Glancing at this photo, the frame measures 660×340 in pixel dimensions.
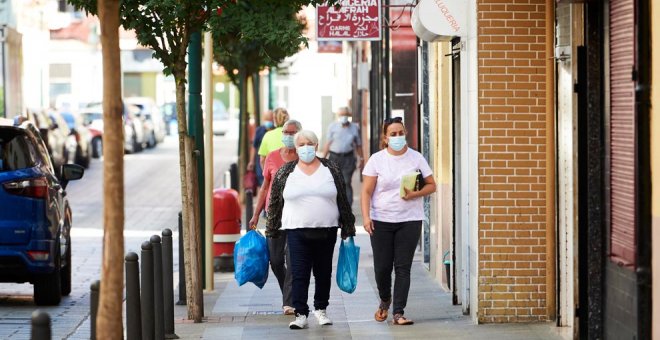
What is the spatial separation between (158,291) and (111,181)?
3545mm

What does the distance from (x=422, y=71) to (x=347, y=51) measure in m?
32.0

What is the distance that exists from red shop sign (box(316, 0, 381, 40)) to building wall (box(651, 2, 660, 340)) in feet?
33.5

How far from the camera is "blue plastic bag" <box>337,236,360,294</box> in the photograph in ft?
40.3

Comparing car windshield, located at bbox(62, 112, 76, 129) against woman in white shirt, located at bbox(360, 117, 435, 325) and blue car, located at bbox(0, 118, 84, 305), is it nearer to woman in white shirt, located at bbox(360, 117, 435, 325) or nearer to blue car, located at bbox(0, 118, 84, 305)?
blue car, located at bbox(0, 118, 84, 305)

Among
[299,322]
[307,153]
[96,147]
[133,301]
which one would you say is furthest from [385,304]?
[96,147]

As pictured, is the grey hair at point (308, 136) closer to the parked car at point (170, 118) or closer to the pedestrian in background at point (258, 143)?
the pedestrian in background at point (258, 143)

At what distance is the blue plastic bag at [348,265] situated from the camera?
12289mm

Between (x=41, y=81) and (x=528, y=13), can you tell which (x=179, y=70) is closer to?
(x=528, y=13)

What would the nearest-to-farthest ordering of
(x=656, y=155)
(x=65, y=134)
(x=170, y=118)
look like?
(x=656, y=155) → (x=65, y=134) → (x=170, y=118)

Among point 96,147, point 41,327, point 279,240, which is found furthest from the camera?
point 96,147

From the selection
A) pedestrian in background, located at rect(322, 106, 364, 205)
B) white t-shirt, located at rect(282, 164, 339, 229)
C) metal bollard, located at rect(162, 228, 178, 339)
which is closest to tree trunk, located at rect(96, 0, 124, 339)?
metal bollard, located at rect(162, 228, 178, 339)

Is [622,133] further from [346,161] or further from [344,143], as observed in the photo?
[346,161]

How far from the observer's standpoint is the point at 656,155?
8.09 metres

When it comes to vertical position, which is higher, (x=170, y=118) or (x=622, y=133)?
(x=622, y=133)
